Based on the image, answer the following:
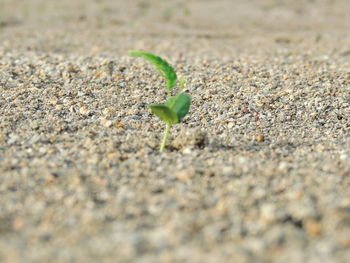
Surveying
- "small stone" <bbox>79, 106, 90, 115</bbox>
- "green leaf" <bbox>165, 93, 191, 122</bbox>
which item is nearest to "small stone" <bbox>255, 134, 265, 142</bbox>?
"green leaf" <bbox>165, 93, 191, 122</bbox>

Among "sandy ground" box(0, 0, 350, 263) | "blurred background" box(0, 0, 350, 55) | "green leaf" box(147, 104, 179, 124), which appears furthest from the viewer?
"blurred background" box(0, 0, 350, 55)

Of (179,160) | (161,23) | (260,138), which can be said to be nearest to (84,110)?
(179,160)

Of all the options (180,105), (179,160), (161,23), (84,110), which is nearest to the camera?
(179,160)

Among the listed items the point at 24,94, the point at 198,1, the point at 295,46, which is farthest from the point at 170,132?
the point at 198,1

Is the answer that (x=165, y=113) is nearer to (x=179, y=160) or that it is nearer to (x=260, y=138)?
(x=179, y=160)

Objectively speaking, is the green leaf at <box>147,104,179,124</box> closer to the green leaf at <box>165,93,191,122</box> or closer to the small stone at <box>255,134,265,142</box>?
the green leaf at <box>165,93,191,122</box>

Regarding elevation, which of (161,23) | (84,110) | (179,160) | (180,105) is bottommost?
(179,160)

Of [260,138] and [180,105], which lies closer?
[180,105]

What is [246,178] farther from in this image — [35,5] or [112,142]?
[35,5]

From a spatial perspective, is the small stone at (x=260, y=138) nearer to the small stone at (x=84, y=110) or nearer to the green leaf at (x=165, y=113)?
the green leaf at (x=165, y=113)
